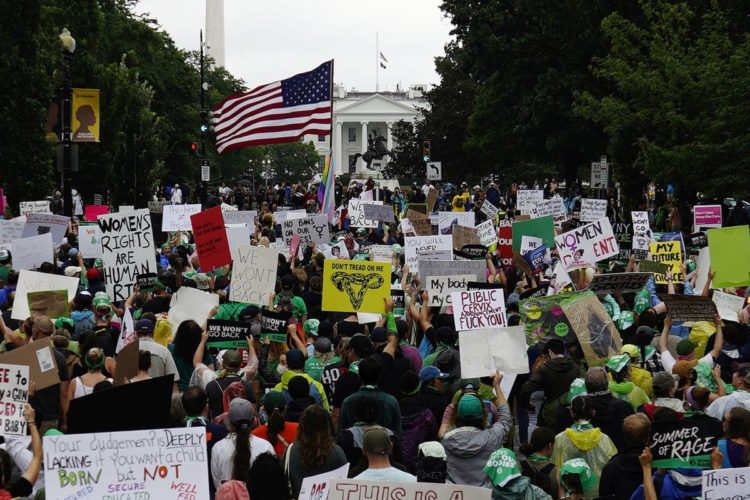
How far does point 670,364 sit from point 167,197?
49.2 metres

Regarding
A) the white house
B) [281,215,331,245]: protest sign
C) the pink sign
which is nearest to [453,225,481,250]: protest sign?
[281,215,331,245]: protest sign

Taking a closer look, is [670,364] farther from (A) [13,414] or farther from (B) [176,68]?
(B) [176,68]

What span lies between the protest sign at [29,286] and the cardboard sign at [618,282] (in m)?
5.40

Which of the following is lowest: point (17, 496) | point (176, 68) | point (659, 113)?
point (17, 496)

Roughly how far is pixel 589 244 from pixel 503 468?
26.4 feet

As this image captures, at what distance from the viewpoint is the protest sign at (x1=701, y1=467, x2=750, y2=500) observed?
6.07 m

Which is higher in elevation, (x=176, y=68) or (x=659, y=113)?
(x=176, y=68)

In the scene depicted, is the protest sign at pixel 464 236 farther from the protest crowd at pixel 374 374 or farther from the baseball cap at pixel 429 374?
the baseball cap at pixel 429 374

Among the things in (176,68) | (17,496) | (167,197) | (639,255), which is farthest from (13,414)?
(176,68)

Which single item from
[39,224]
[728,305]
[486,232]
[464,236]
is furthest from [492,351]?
[39,224]

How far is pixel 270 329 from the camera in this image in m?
10.5

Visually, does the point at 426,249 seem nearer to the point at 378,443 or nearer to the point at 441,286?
the point at 441,286

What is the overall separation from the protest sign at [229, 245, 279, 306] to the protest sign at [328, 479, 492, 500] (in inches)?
283

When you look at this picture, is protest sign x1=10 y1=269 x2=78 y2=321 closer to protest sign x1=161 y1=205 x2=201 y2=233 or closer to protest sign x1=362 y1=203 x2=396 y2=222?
protest sign x1=161 y1=205 x2=201 y2=233
